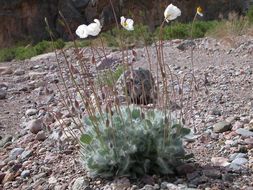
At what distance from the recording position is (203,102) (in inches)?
191

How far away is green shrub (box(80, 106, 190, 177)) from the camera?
3.05 metres

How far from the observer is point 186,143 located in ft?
12.2

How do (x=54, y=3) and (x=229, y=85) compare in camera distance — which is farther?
(x=54, y=3)

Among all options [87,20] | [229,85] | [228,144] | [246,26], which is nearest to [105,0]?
[87,20]

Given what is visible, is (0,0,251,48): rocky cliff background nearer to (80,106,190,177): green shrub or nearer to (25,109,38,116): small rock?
(25,109,38,116): small rock

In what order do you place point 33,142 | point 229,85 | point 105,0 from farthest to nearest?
1. point 105,0
2. point 229,85
3. point 33,142

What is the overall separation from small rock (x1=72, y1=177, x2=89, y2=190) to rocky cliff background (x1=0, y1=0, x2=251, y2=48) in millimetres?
20093

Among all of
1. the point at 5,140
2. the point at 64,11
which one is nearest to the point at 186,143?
the point at 5,140

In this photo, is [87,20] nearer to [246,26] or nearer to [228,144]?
[246,26]

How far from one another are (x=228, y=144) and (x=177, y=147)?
1.87 feet

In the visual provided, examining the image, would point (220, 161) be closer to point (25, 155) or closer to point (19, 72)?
point (25, 155)

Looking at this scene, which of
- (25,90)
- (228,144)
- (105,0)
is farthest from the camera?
(105,0)

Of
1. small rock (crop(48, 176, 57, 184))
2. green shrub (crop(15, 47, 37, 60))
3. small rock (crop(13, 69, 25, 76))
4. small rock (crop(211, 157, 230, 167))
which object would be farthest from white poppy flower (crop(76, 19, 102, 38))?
green shrub (crop(15, 47, 37, 60))

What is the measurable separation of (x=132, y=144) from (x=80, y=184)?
375 millimetres
